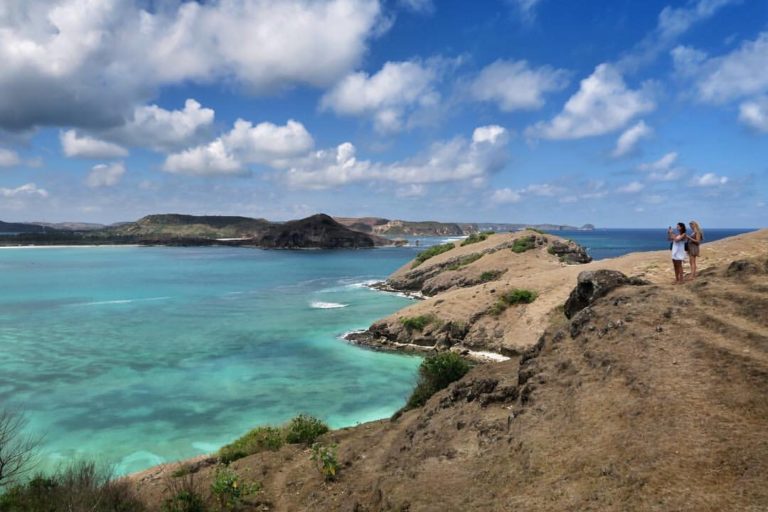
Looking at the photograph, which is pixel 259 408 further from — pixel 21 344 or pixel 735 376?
pixel 21 344

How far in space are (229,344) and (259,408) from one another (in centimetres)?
1675

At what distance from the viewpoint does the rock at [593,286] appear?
1773 centimetres

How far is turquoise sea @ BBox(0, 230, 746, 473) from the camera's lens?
2488cm

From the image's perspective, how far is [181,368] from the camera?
3597cm

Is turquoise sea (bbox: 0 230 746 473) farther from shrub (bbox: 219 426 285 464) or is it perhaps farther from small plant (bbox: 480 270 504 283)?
small plant (bbox: 480 270 504 283)

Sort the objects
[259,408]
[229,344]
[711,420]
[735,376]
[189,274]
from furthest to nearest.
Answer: [189,274]
[229,344]
[259,408]
[735,376]
[711,420]

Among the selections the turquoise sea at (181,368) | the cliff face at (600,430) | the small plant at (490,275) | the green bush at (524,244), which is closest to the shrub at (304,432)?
the cliff face at (600,430)

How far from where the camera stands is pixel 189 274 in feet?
350

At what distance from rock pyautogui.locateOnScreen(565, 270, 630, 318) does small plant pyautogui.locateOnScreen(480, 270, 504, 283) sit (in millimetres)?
36570

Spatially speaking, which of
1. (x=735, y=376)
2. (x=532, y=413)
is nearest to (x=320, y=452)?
(x=532, y=413)

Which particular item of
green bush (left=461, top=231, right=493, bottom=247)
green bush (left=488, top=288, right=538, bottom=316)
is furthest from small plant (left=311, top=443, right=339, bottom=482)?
green bush (left=461, top=231, right=493, bottom=247)

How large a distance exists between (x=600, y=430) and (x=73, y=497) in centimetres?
1301

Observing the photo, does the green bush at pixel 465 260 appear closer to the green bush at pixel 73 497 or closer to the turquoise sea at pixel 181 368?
the turquoise sea at pixel 181 368

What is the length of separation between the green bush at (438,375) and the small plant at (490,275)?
123ft
